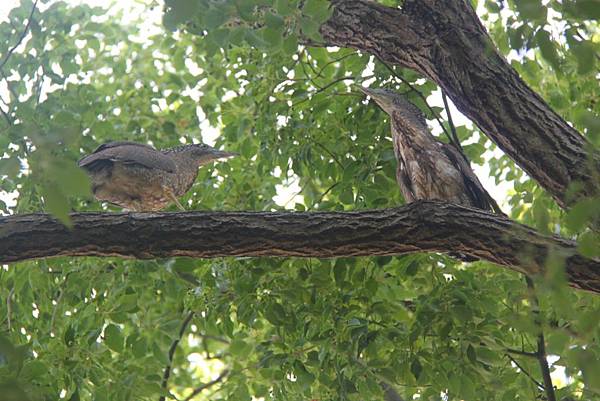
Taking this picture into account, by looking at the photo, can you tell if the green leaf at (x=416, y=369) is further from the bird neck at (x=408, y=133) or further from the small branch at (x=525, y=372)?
the bird neck at (x=408, y=133)

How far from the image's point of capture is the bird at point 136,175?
4922 millimetres

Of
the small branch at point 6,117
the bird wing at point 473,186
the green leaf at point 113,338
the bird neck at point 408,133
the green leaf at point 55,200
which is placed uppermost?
the small branch at point 6,117

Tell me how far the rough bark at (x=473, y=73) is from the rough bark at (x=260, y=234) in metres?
0.44

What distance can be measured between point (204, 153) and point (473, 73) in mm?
2565

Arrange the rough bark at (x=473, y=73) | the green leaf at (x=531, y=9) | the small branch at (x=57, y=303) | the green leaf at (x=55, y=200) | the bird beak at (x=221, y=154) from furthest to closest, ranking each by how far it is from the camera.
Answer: the bird beak at (x=221, y=154) < the small branch at (x=57, y=303) < the rough bark at (x=473, y=73) < the green leaf at (x=531, y=9) < the green leaf at (x=55, y=200)

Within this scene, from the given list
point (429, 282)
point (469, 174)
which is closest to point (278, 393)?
point (429, 282)

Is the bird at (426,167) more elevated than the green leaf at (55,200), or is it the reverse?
the bird at (426,167)

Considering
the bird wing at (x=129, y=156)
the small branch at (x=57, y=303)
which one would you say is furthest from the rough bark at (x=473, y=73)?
the small branch at (x=57, y=303)

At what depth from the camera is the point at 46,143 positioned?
1.75m

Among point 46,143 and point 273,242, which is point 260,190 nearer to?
point 273,242

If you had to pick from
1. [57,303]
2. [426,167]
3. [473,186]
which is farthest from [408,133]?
[57,303]

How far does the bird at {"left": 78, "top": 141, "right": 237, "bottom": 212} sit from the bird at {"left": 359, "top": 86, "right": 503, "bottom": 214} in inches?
57.5

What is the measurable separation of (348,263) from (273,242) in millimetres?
996

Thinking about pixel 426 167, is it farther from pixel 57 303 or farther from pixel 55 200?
pixel 55 200
